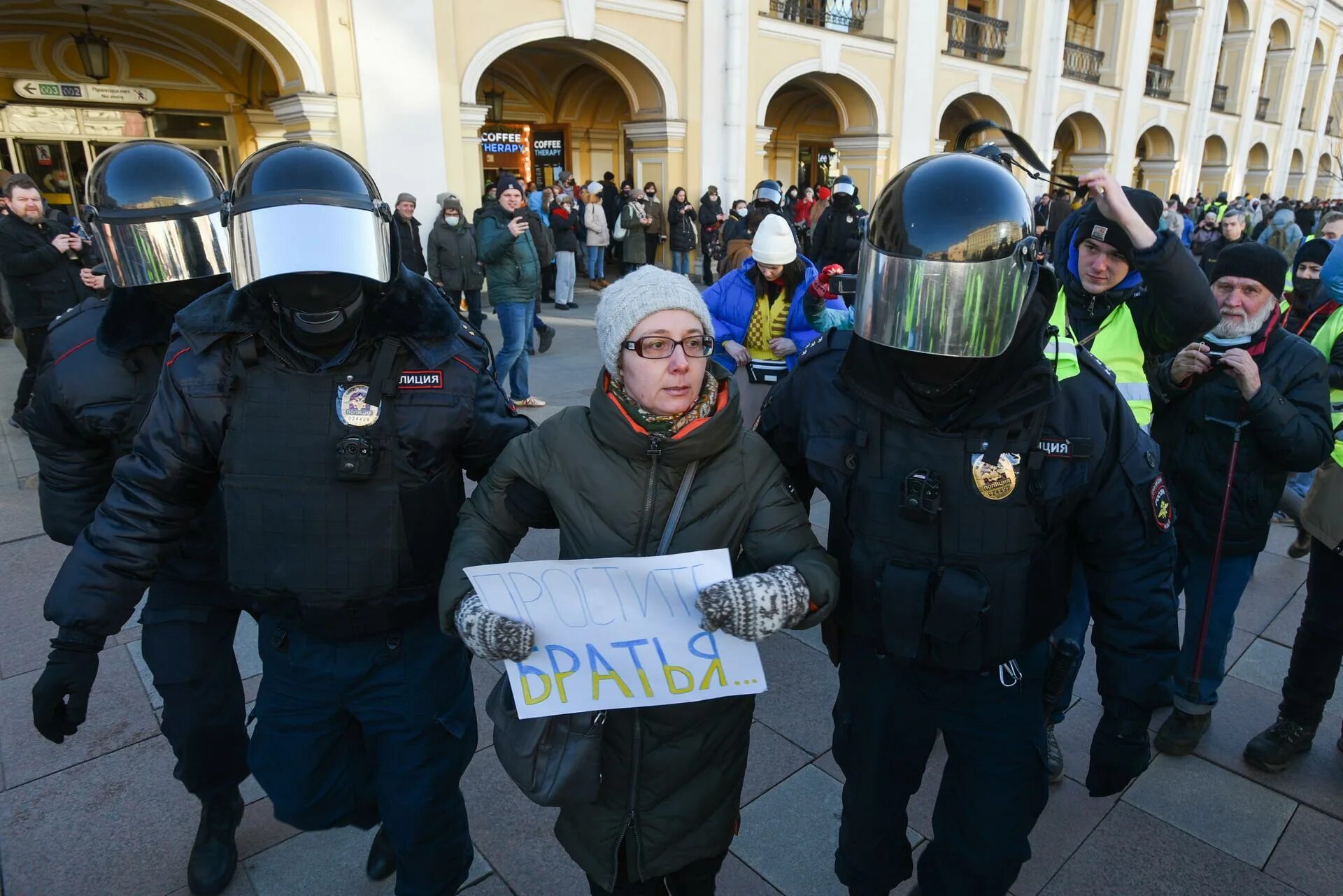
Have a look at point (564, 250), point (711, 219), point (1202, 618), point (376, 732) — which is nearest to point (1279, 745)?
point (1202, 618)

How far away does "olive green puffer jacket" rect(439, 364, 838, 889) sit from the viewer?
1.68 m

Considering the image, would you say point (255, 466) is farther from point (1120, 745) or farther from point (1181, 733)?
point (1181, 733)

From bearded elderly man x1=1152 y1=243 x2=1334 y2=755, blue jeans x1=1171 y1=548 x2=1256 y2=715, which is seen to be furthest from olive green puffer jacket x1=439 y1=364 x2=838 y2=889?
blue jeans x1=1171 y1=548 x2=1256 y2=715

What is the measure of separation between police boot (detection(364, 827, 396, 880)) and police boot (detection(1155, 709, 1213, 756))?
2.63 m

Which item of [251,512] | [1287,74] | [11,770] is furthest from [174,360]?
[1287,74]

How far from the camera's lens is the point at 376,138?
10742 millimetres

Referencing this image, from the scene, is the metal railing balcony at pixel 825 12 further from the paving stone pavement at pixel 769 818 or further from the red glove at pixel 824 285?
the paving stone pavement at pixel 769 818

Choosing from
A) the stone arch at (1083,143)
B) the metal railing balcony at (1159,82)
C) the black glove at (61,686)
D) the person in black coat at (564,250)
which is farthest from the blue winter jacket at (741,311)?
the metal railing balcony at (1159,82)

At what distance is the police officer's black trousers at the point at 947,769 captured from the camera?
1.87 m

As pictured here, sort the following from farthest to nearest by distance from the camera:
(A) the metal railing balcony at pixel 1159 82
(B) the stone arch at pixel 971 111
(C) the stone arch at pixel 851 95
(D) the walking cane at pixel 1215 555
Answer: (A) the metal railing balcony at pixel 1159 82, (B) the stone arch at pixel 971 111, (C) the stone arch at pixel 851 95, (D) the walking cane at pixel 1215 555

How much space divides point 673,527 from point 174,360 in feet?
4.01

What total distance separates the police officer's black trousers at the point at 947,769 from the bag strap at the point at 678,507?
647 millimetres

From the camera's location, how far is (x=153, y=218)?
2.20 metres

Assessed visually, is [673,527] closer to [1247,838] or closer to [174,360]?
[174,360]
